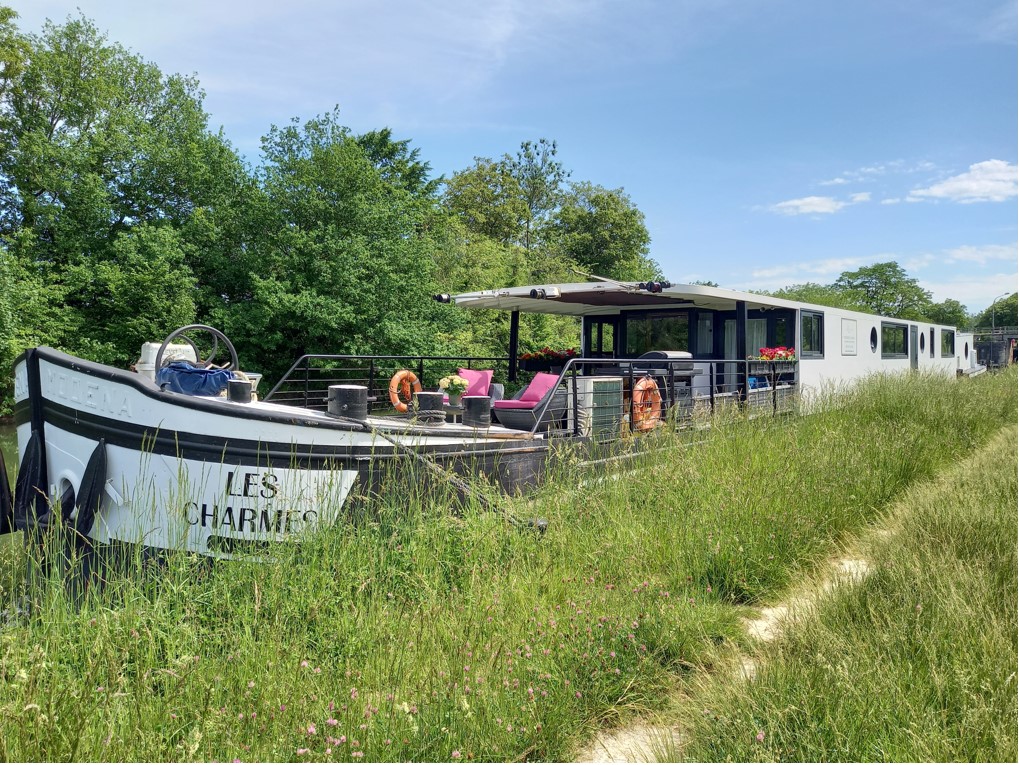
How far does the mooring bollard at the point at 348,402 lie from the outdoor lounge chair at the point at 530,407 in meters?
2.26

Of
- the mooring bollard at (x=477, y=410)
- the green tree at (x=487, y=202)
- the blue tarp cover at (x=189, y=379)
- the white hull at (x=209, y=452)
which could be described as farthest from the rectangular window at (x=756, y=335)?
the green tree at (x=487, y=202)

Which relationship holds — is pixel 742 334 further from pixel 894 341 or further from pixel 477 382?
pixel 894 341

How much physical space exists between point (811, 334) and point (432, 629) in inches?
453

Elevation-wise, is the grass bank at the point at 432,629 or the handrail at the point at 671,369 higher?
the handrail at the point at 671,369

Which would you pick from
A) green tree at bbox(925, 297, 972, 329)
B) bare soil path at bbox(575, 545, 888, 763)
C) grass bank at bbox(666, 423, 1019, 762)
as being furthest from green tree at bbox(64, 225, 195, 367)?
green tree at bbox(925, 297, 972, 329)

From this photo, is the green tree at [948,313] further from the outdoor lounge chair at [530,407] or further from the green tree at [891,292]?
the outdoor lounge chair at [530,407]

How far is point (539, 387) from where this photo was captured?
8.73 m

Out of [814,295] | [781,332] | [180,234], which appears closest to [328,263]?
[180,234]

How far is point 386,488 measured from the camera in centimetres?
510

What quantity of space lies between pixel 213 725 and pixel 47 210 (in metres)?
23.7

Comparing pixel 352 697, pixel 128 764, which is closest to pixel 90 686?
pixel 128 764

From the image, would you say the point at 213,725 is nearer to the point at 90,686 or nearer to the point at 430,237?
the point at 90,686

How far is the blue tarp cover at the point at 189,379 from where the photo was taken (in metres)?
5.90

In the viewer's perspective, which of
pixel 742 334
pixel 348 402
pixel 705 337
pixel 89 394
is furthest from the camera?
pixel 705 337
